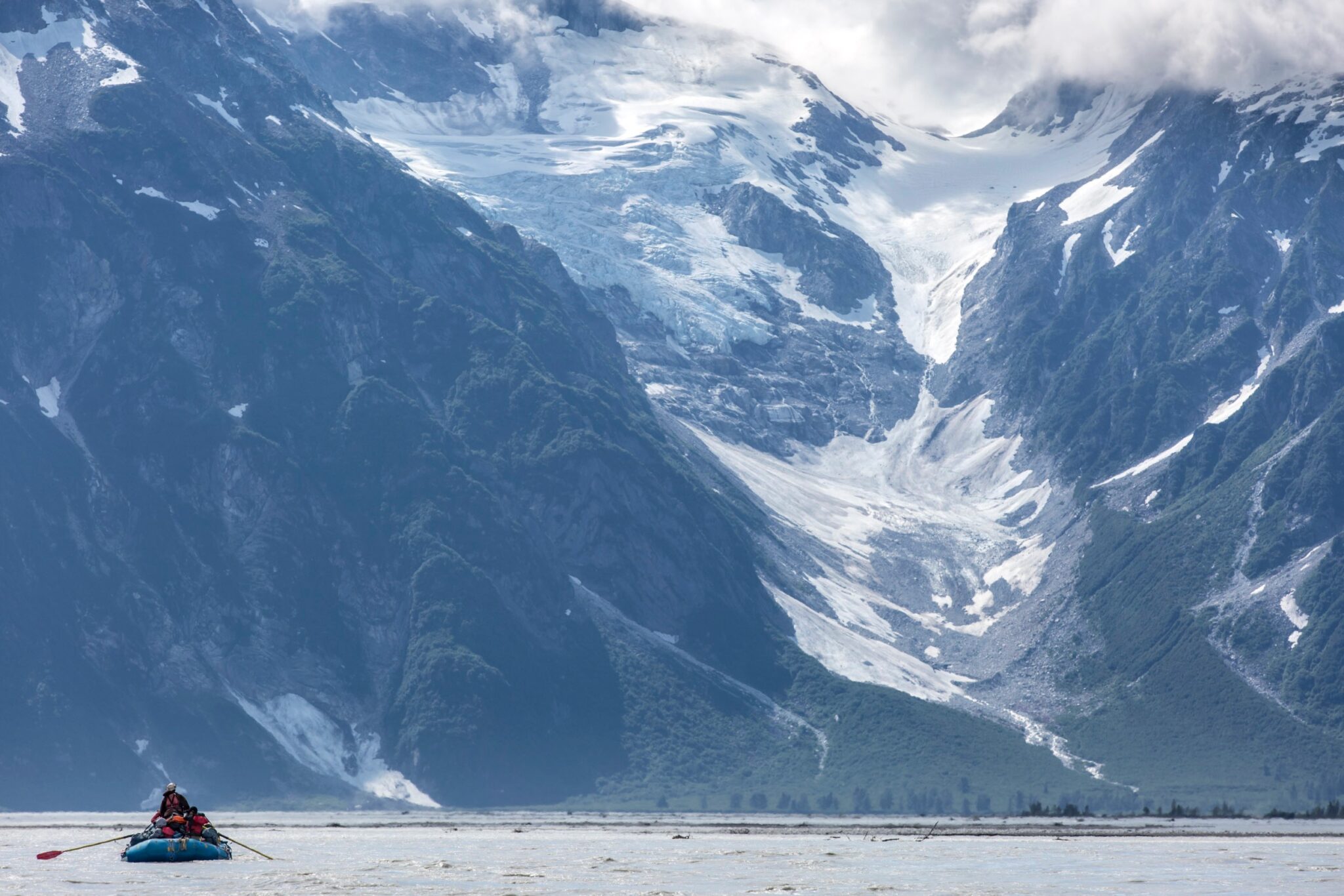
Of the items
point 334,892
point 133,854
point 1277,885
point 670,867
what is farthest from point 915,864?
point 133,854

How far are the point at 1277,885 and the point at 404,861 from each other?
64.2m

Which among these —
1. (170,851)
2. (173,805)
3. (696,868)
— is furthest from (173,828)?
(696,868)

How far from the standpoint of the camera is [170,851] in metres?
154

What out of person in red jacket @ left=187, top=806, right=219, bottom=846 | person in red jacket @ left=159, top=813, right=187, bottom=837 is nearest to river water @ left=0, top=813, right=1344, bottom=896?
person in red jacket @ left=159, top=813, right=187, bottom=837

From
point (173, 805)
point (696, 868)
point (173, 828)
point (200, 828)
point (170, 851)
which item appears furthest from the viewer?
point (200, 828)

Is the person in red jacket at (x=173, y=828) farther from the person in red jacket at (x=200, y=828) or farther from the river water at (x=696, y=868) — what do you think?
the river water at (x=696, y=868)

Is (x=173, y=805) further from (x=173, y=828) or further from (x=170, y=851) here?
(x=170, y=851)

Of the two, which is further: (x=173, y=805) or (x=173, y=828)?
(x=173, y=805)

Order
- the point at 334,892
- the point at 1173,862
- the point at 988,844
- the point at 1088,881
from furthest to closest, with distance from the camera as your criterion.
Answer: the point at 988,844, the point at 1173,862, the point at 1088,881, the point at 334,892

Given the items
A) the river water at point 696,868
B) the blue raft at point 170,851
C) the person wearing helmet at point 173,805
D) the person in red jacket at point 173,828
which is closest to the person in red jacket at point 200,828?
the person in red jacket at point 173,828

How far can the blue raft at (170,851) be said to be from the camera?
6073 inches

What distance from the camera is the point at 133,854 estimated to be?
509 ft

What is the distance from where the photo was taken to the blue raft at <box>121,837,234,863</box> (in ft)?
506

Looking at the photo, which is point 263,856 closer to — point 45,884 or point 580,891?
point 45,884
